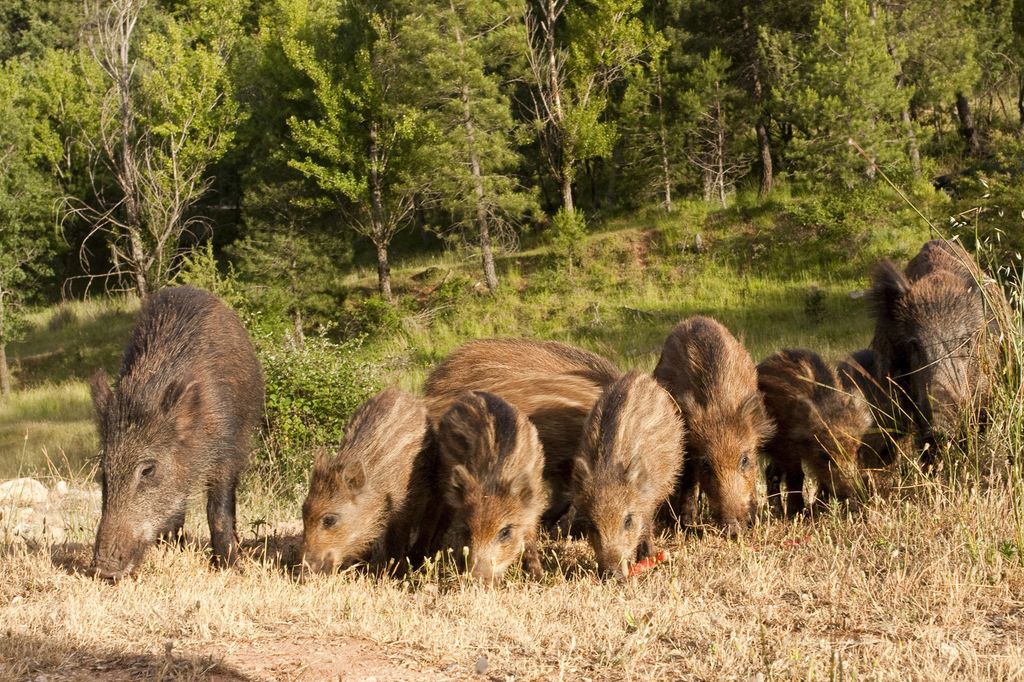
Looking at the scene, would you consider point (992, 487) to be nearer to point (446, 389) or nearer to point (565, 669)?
point (565, 669)

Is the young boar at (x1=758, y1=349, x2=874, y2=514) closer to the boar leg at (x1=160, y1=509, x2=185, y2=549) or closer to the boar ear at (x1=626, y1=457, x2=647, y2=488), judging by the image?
the boar ear at (x1=626, y1=457, x2=647, y2=488)

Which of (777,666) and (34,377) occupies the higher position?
(777,666)

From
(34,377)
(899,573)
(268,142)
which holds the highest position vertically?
(268,142)

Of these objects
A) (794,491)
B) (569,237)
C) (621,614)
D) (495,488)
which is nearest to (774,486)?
(794,491)

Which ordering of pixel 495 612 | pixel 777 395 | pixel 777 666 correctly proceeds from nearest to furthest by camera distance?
pixel 777 666 < pixel 495 612 < pixel 777 395

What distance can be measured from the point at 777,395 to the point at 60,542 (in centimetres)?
555

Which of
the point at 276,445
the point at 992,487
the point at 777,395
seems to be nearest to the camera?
the point at 992,487

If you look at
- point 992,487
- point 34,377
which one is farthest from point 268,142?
point 992,487

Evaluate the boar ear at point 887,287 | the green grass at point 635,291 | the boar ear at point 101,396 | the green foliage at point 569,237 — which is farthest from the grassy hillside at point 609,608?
the green foliage at point 569,237

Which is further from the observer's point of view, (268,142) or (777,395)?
(268,142)

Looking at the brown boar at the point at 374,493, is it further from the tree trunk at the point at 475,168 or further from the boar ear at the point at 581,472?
the tree trunk at the point at 475,168

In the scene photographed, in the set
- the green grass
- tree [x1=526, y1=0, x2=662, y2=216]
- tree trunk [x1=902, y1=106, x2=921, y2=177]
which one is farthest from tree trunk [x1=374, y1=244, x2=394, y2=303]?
tree trunk [x1=902, y1=106, x2=921, y2=177]

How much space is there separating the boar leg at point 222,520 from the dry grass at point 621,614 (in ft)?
1.04

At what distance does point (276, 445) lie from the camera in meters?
13.2
